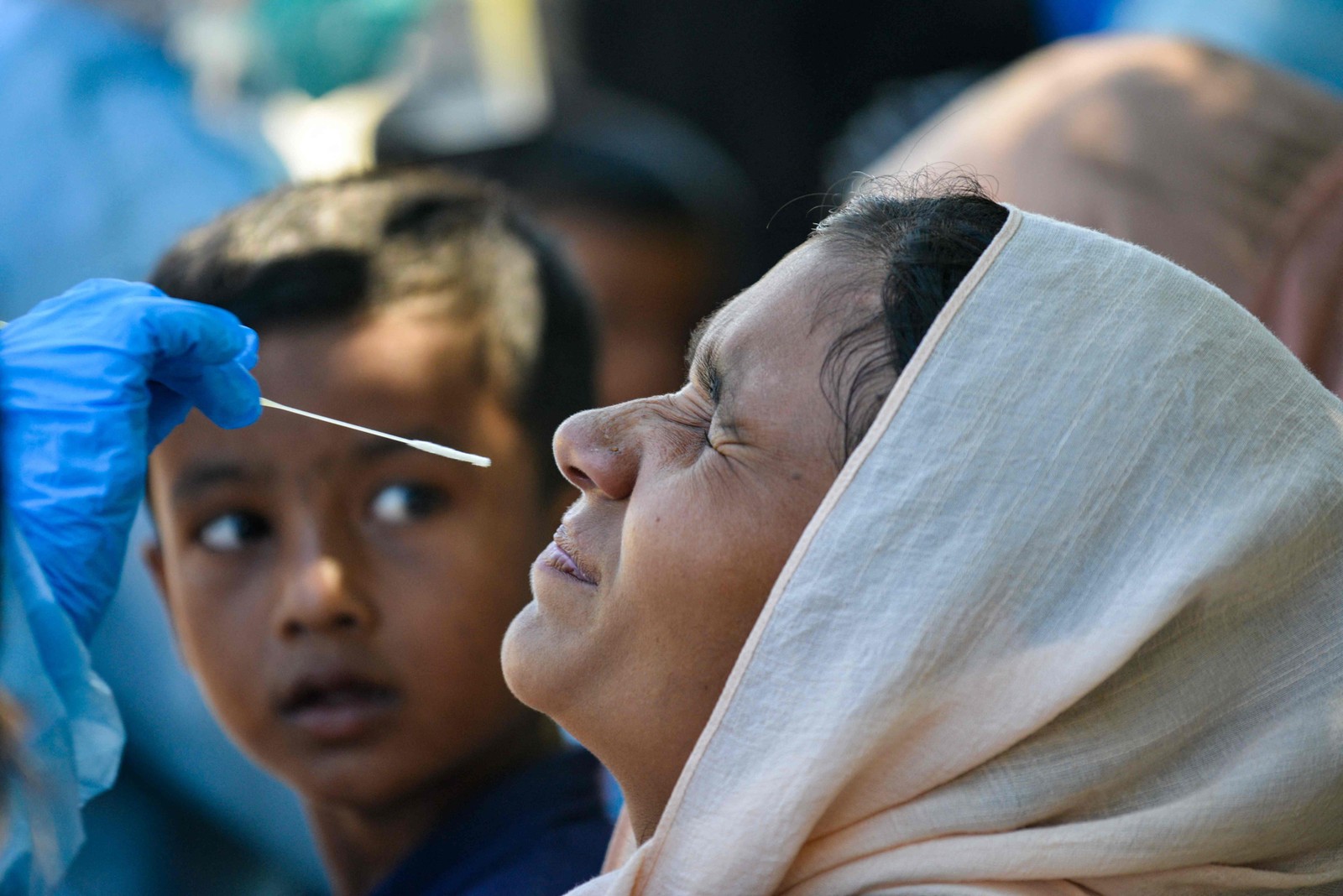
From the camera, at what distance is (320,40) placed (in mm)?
4016

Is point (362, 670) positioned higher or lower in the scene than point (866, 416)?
lower

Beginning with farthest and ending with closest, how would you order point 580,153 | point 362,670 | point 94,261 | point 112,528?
point 580,153 < point 94,261 < point 362,670 < point 112,528

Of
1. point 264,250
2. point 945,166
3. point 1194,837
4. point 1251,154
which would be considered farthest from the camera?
point 945,166

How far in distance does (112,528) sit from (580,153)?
9.02 feet

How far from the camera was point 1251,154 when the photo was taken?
8.69ft

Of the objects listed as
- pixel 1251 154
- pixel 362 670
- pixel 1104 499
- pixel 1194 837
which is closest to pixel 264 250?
pixel 362 670

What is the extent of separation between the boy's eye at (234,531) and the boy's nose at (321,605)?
4.2 inches

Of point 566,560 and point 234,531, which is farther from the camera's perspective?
point 234,531

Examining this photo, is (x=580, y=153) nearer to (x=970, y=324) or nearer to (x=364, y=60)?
(x=364, y=60)

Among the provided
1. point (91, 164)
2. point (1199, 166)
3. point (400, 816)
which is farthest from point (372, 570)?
point (91, 164)

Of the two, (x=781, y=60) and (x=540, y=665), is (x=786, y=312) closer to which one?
(x=540, y=665)

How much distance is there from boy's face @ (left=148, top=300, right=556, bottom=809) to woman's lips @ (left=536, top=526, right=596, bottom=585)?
500 mm

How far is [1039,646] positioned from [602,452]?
508mm

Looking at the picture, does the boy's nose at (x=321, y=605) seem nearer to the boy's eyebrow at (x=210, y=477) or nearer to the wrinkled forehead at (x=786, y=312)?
the boy's eyebrow at (x=210, y=477)
